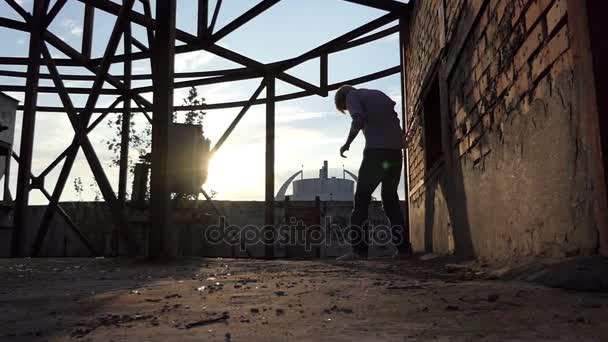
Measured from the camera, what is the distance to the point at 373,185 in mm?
4512

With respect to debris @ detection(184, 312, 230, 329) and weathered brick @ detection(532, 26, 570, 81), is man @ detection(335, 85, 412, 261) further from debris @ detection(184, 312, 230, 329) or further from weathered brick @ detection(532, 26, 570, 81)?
debris @ detection(184, 312, 230, 329)

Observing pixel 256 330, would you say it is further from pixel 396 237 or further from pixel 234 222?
pixel 234 222

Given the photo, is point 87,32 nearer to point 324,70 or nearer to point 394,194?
point 324,70

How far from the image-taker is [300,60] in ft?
24.6

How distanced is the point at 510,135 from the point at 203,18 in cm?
543

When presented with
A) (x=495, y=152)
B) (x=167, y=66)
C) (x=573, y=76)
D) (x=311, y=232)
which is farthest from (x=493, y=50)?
(x=311, y=232)

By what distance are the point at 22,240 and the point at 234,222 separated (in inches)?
254

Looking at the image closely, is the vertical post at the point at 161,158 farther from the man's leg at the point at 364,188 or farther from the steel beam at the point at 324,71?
the steel beam at the point at 324,71

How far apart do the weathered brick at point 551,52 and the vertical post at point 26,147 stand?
5.70m

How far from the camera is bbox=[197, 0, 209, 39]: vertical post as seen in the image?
21.7 feet

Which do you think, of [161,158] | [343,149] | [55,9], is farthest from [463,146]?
[55,9]

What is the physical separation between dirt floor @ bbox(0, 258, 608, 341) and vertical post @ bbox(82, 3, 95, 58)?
6.43 m

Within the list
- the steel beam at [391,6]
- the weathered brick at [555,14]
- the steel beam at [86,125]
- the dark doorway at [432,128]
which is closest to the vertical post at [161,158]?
the steel beam at [86,125]

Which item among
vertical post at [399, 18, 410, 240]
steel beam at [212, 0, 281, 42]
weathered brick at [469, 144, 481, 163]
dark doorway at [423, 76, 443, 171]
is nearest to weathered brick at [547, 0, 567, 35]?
weathered brick at [469, 144, 481, 163]
